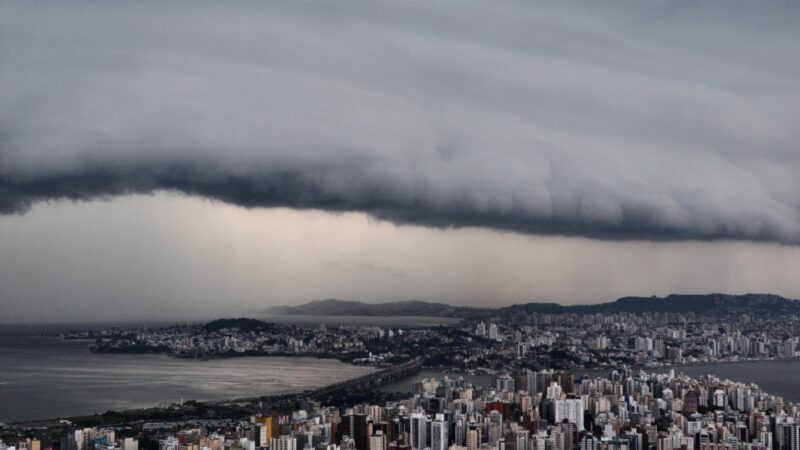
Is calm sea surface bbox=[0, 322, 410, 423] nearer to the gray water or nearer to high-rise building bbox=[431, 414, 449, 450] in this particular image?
the gray water

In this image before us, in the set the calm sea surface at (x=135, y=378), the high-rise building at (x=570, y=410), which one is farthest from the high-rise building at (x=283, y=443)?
the calm sea surface at (x=135, y=378)

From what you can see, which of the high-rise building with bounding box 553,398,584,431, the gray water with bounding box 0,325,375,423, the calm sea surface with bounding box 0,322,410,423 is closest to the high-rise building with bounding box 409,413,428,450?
the high-rise building with bounding box 553,398,584,431

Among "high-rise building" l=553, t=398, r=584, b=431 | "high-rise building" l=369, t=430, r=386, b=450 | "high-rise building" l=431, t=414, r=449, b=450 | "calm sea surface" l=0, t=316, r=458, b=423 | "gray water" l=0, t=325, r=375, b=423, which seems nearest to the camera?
"high-rise building" l=369, t=430, r=386, b=450

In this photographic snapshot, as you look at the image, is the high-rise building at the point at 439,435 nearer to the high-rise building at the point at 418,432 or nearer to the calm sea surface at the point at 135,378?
the high-rise building at the point at 418,432

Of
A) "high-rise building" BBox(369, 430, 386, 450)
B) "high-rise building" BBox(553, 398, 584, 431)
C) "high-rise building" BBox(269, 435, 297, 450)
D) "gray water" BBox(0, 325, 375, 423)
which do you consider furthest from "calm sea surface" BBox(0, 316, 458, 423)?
"high-rise building" BBox(553, 398, 584, 431)

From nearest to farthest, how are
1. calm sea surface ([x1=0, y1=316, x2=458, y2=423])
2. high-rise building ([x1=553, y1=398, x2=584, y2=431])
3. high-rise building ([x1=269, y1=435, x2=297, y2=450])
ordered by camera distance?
high-rise building ([x1=269, y1=435, x2=297, y2=450])
high-rise building ([x1=553, y1=398, x2=584, y2=431])
calm sea surface ([x1=0, y1=316, x2=458, y2=423])

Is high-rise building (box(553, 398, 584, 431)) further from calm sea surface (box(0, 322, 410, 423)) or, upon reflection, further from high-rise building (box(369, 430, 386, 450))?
calm sea surface (box(0, 322, 410, 423))

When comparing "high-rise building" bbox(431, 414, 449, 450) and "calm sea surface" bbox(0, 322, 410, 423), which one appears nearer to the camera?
"high-rise building" bbox(431, 414, 449, 450)

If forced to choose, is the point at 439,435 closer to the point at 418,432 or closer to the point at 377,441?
the point at 418,432

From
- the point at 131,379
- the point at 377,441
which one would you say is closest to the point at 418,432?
the point at 377,441

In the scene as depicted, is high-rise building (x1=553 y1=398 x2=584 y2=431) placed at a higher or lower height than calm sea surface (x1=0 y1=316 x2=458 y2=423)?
higher
